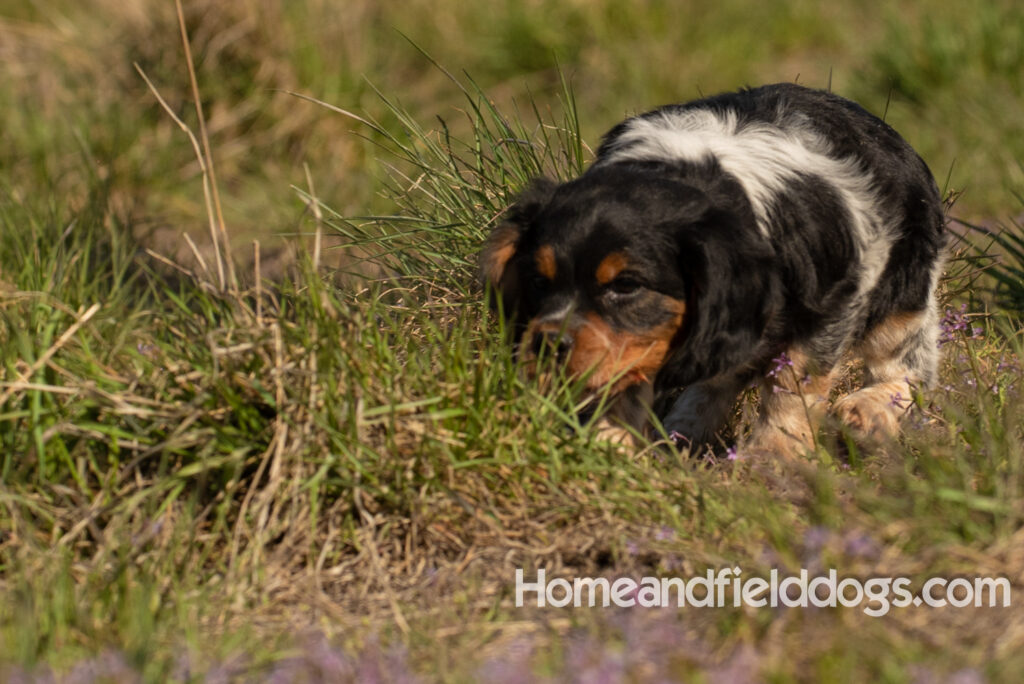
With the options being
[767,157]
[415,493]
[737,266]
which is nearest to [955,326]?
[767,157]

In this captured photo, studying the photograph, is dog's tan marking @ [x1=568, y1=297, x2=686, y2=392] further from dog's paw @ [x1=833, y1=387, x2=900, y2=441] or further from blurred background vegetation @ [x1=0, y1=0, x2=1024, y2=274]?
blurred background vegetation @ [x1=0, y1=0, x2=1024, y2=274]

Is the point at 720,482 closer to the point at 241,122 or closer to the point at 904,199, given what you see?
the point at 904,199

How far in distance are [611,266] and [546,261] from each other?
0.63 feet

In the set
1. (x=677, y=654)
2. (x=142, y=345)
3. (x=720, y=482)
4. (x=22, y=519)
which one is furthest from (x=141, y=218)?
(x=677, y=654)

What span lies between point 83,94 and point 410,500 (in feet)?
16.7

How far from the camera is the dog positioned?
343 cm

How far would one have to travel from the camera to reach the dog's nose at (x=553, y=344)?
131 inches

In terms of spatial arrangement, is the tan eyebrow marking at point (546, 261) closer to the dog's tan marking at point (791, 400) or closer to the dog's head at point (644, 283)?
the dog's head at point (644, 283)

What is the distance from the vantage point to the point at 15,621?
264 centimetres

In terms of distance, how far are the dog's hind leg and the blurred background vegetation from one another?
228 cm

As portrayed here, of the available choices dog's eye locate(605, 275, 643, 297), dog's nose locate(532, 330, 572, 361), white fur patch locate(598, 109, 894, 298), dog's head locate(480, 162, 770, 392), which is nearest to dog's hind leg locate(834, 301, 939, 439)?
white fur patch locate(598, 109, 894, 298)

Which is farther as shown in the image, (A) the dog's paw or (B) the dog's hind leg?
(B) the dog's hind leg

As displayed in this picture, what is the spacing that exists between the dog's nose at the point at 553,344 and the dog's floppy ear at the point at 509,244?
372mm

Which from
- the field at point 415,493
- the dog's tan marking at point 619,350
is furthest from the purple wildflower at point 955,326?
the dog's tan marking at point 619,350
